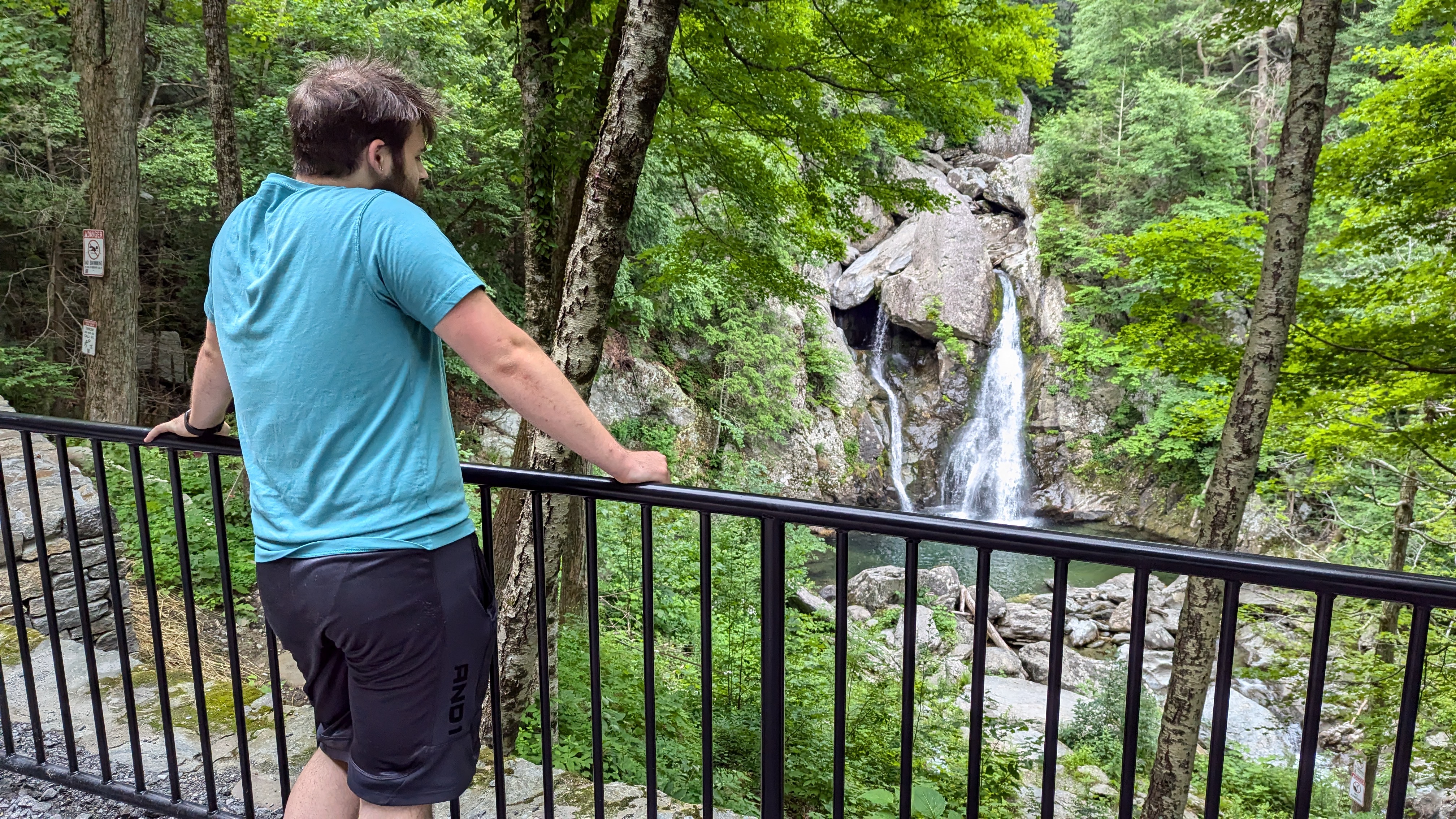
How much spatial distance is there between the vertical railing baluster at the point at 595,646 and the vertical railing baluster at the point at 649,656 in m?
0.10

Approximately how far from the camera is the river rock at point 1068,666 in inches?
404

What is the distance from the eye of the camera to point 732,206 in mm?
7324

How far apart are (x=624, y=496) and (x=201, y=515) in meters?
7.88

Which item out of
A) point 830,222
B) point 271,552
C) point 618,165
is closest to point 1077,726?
point 830,222

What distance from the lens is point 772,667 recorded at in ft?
5.50

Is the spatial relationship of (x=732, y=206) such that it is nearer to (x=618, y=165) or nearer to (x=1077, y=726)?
(x=618, y=165)

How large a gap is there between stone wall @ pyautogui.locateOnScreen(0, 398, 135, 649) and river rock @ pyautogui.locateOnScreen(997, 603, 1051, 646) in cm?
1060

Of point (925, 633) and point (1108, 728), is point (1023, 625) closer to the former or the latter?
point (925, 633)

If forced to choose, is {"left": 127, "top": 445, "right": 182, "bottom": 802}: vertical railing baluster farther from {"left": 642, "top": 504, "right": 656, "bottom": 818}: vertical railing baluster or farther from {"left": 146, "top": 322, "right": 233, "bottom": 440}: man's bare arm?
{"left": 642, "top": 504, "right": 656, "bottom": 818}: vertical railing baluster

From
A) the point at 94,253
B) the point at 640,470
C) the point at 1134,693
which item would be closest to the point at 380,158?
the point at 640,470

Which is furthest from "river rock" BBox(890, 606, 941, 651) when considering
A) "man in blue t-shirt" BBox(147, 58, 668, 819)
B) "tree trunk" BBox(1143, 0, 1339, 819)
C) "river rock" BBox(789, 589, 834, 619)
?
"man in blue t-shirt" BBox(147, 58, 668, 819)

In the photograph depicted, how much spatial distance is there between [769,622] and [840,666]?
16 cm

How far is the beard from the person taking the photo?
4.54 ft

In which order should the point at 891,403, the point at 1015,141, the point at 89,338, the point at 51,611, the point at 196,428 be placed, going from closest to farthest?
the point at 196,428, the point at 51,611, the point at 89,338, the point at 891,403, the point at 1015,141
